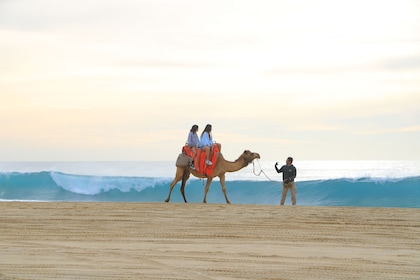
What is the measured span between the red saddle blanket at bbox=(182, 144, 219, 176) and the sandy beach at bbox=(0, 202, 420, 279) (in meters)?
1.58

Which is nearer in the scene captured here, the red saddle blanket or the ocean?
the red saddle blanket

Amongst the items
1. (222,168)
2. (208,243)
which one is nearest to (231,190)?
(222,168)

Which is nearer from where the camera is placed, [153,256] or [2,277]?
[2,277]

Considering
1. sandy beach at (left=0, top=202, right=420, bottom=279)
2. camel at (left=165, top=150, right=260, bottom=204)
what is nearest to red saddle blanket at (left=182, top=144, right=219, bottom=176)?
camel at (left=165, top=150, right=260, bottom=204)

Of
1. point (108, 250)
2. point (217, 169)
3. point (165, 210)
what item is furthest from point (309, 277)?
point (217, 169)

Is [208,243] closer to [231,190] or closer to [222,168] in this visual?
[222,168]

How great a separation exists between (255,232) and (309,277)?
446 cm

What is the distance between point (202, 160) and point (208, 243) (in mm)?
7968

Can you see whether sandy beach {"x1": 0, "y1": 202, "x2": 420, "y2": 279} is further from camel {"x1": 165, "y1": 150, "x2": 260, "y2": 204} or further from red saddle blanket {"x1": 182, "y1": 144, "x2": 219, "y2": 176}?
camel {"x1": 165, "y1": 150, "x2": 260, "y2": 204}

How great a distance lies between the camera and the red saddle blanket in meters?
21.4

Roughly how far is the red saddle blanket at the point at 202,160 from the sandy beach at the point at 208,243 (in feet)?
5.19

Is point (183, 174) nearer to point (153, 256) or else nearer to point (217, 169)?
point (217, 169)

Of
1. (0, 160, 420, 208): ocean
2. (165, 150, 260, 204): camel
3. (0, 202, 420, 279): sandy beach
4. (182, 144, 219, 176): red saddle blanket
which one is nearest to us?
(0, 202, 420, 279): sandy beach

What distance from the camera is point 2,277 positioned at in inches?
407
